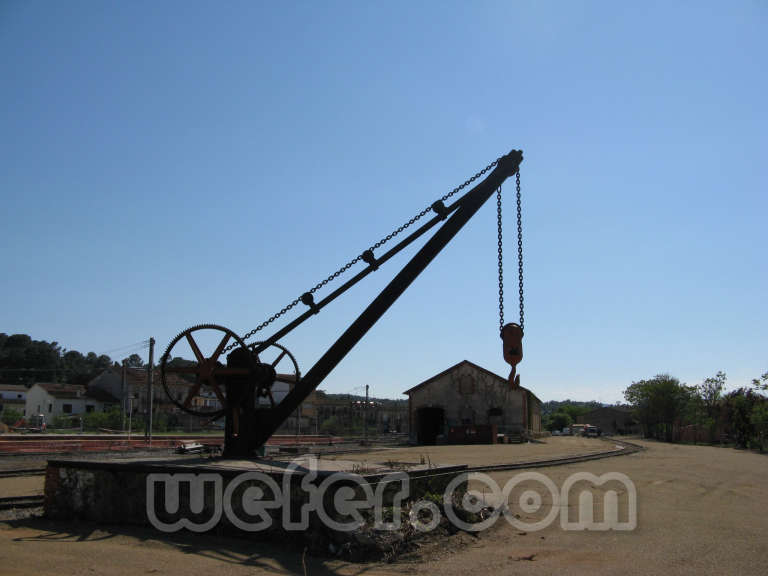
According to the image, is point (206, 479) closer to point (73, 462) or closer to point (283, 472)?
point (283, 472)

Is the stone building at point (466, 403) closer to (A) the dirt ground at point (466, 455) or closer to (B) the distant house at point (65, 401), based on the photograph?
(A) the dirt ground at point (466, 455)

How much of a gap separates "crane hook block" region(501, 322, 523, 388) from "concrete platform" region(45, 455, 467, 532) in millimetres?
1418

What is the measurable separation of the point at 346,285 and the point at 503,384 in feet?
96.4

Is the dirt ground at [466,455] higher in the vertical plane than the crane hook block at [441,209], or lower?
lower

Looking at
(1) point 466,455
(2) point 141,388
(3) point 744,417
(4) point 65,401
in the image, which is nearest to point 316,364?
(1) point 466,455

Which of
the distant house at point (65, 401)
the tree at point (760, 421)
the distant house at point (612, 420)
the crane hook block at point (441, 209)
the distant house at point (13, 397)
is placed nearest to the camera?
the crane hook block at point (441, 209)

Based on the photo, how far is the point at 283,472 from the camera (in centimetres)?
717

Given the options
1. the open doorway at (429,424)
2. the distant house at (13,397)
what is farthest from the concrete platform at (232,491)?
the distant house at (13,397)

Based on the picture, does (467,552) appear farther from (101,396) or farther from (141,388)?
(101,396)

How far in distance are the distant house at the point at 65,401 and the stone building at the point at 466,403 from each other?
39.0 m

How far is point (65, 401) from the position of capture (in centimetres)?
6488

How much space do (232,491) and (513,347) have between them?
4.05 meters

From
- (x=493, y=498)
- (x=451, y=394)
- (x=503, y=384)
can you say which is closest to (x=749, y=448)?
(x=503, y=384)

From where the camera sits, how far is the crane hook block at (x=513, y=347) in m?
8.76
